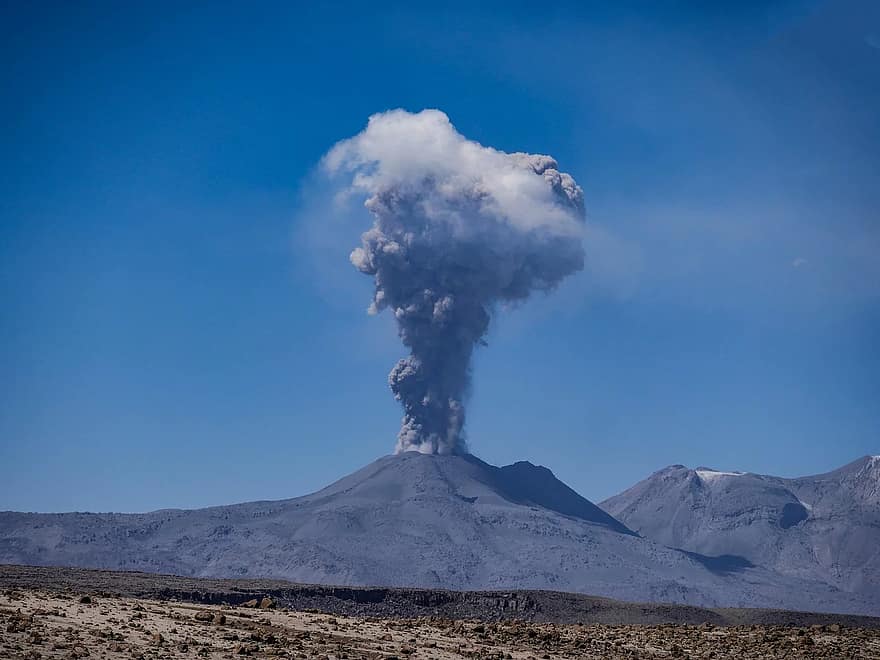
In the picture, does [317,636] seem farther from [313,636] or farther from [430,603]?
[430,603]

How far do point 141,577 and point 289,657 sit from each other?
70350 mm

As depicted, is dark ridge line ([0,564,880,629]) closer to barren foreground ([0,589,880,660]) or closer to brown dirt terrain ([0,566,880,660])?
brown dirt terrain ([0,566,880,660])

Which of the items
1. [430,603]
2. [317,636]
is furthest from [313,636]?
[430,603]

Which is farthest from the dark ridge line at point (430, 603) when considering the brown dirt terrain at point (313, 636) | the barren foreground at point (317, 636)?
the barren foreground at point (317, 636)

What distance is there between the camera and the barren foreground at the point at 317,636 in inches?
1419

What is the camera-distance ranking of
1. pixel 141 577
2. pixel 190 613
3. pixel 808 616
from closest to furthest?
pixel 190 613 < pixel 141 577 < pixel 808 616

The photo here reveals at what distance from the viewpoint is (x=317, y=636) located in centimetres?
4256

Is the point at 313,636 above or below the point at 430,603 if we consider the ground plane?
below

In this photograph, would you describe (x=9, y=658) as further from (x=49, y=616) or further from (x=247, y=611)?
(x=247, y=611)

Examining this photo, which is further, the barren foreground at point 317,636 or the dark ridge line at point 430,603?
the dark ridge line at point 430,603

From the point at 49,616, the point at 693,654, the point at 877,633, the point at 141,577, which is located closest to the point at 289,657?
the point at 49,616

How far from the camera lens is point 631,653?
1863 inches

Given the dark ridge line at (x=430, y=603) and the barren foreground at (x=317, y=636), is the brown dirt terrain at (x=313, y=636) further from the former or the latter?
the dark ridge line at (x=430, y=603)

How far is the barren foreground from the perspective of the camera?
118 ft
